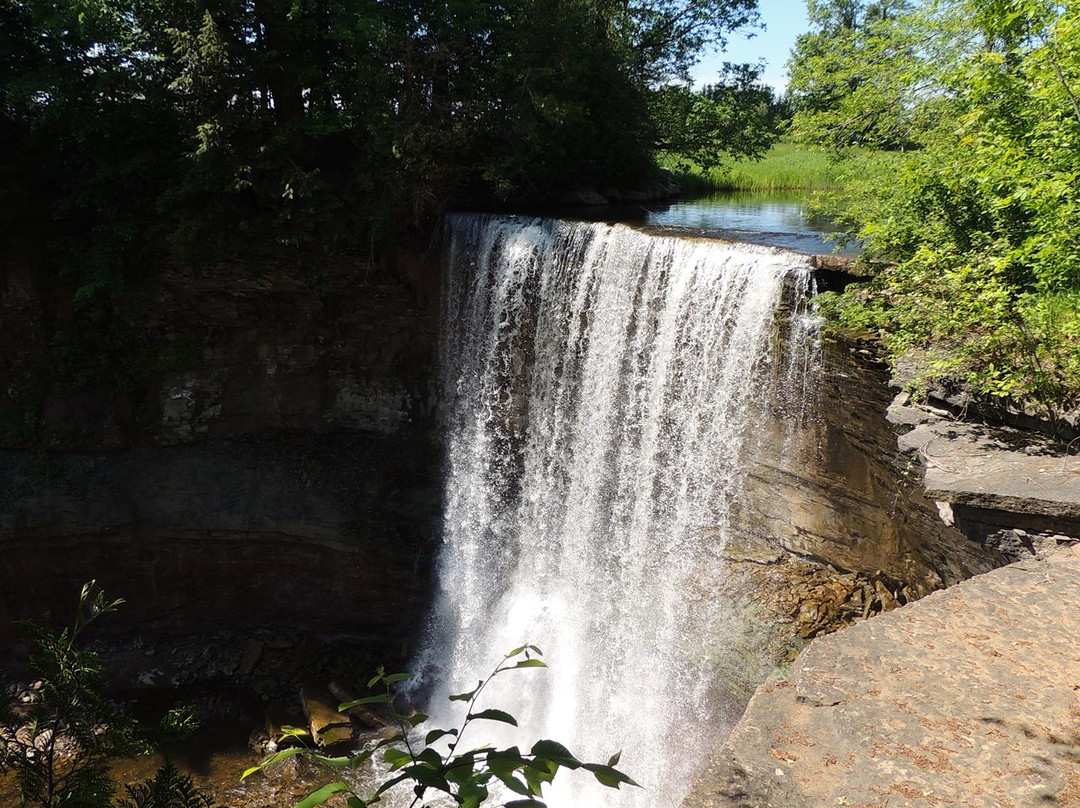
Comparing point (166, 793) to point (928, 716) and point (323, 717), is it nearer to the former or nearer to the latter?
point (928, 716)

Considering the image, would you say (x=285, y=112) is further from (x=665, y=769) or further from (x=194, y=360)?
(x=665, y=769)

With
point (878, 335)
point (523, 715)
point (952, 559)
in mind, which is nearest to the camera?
point (952, 559)

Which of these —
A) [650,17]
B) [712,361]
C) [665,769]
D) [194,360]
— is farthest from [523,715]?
[650,17]

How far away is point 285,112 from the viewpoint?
10.0 metres

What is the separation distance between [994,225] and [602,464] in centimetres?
454

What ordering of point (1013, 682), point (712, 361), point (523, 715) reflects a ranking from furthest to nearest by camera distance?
point (523, 715) → point (712, 361) → point (1013, 682)

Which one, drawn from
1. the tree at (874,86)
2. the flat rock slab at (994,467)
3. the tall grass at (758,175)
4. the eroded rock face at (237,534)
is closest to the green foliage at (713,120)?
the tall grass at (758,175)

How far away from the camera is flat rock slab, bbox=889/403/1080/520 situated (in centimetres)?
398

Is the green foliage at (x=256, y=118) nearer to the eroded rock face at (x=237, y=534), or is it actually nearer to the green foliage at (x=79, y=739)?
the eroded rock face at (x=237, y=534)

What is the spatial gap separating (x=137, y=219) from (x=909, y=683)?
1039 cm

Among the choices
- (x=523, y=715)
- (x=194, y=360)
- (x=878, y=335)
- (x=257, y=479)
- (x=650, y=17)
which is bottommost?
(x=523, y=715)

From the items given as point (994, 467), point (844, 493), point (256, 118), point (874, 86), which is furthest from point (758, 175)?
point (994, 467)

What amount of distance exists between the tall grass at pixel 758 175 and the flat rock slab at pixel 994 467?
11.7 meters

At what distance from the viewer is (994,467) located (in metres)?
4.46
